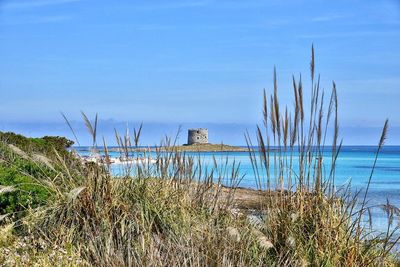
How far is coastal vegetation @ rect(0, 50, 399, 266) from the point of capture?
5.93m

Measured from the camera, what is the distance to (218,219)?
6789 millimetres

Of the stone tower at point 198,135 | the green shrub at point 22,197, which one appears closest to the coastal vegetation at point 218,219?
the green shrub at point 22,197

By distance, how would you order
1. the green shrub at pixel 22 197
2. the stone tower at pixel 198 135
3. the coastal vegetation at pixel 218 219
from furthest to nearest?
the stone tower at pixel 198 135
the green shrub at pixel 22 197
the coastal vegetation at pixel 218 219

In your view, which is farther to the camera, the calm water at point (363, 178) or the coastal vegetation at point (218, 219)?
the calm water at point (363, 178)

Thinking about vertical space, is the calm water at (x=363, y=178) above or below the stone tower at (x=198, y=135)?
below

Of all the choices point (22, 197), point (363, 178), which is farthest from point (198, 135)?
point (22, 197)

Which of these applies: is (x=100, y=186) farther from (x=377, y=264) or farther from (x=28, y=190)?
(x=377, y=264)

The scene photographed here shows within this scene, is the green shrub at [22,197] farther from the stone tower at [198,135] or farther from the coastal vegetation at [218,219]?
the stone tower at [198,135]

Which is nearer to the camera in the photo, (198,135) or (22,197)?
(22,197)

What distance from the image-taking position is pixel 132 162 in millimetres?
7320

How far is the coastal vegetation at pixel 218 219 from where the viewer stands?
19.5 ft

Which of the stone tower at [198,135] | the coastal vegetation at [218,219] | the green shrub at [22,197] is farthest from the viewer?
the stone tower at [198,135]

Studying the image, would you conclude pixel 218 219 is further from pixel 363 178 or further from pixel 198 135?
pixel 198 135

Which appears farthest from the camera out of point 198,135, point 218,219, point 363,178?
point 198,135
